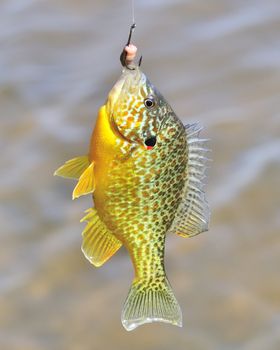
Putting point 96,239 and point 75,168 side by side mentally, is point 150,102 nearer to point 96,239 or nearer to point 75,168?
point 75,168

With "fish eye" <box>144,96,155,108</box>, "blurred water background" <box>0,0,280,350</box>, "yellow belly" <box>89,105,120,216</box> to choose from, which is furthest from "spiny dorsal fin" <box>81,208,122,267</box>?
"blurred water background" <box>0,0,280,350</box>

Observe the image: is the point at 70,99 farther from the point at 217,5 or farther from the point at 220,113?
the point at 217,5

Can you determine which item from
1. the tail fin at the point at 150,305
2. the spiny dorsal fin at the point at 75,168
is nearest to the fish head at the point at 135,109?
the spiny dorsal fin at the point at 75,168

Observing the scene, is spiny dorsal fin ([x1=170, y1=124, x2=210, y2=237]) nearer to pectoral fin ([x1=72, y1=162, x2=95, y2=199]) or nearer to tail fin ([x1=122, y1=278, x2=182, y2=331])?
tail fin ([x1=122, y1=278, x2=182, y2=331])

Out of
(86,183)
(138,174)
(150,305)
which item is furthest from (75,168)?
(150,305)

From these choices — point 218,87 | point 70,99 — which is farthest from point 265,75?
point 70,99

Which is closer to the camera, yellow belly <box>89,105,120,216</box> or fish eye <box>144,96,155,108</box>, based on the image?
yellow belly <box>89,105,120,216</box>
